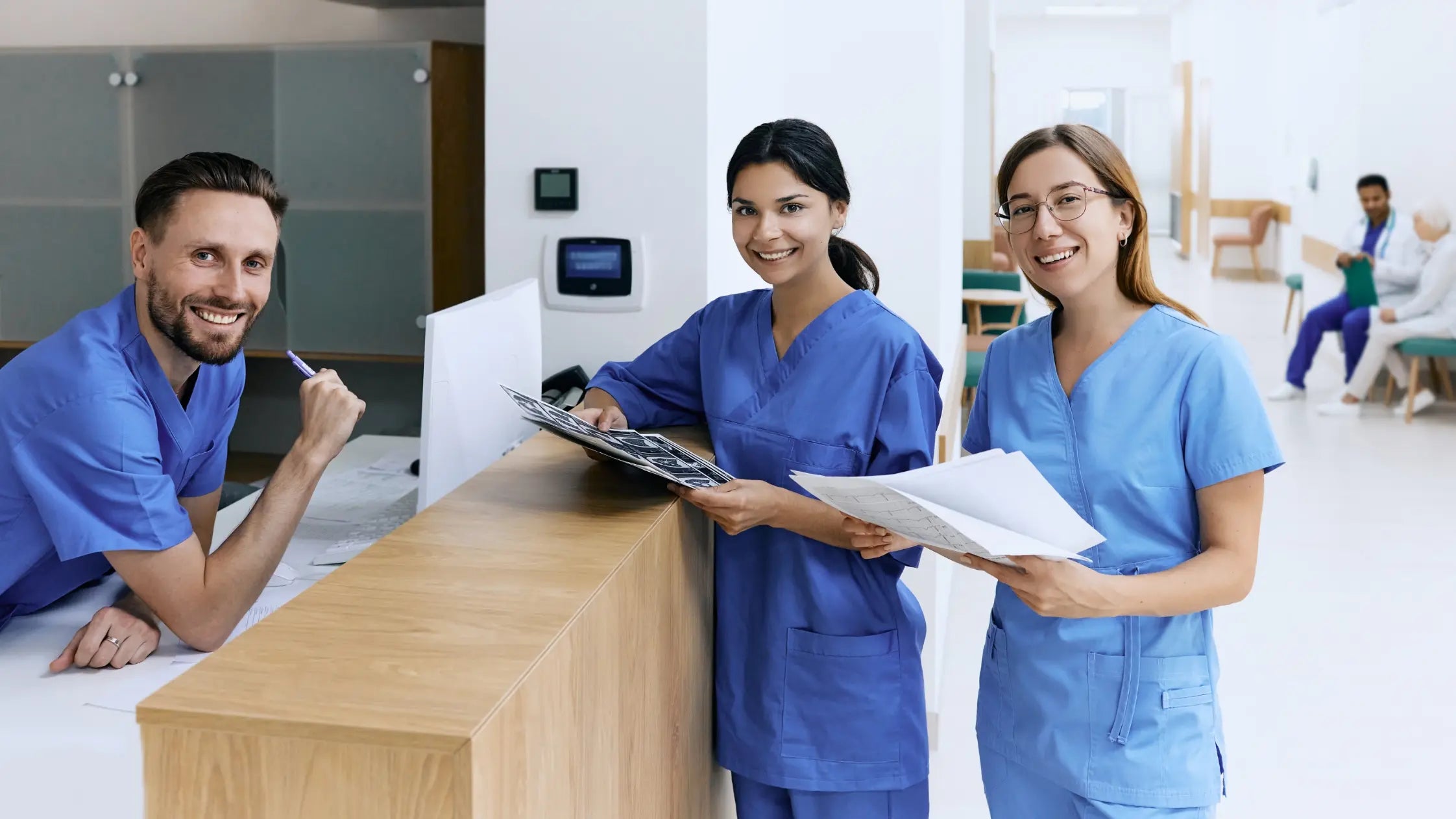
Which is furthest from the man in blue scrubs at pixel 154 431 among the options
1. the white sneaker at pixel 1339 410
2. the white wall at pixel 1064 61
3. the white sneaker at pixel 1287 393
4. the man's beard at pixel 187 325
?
the white wall at pixel 1064 61

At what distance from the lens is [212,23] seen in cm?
497

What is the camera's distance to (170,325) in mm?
1832

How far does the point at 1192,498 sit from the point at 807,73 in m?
1.85

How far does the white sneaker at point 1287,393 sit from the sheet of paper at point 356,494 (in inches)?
276

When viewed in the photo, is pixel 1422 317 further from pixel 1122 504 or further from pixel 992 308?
pixel 1122 504

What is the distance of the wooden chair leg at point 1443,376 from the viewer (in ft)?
27.3

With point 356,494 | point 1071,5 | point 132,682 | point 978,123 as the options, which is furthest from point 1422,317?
point 1071,5

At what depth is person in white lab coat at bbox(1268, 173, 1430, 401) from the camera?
26.5ft

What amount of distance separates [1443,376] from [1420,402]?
1.43 ft

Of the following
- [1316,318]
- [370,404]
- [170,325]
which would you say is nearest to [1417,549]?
[1316,318]

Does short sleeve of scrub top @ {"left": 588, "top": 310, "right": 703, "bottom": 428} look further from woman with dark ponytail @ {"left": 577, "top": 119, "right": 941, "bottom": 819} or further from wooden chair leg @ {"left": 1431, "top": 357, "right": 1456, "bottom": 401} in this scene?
wooden chair leg @ {"left": 1431, "top": 357, "right": 1456, "bottom": 401}

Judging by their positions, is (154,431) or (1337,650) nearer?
(154,431)

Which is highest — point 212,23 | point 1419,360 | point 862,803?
point 212,23

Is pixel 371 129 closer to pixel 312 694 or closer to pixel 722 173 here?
pixel 722 173
